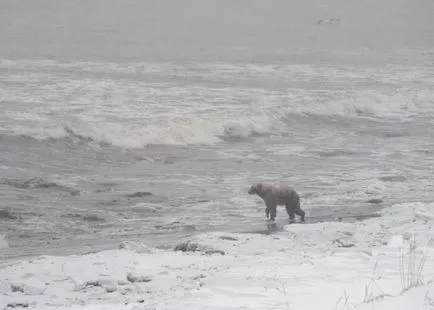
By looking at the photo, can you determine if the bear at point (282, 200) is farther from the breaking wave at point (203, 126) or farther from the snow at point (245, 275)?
the breaking wave at point (203, 126)

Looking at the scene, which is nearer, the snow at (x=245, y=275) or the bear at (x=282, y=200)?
the snow at (x=245, y=275)

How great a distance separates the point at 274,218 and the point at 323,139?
41.6ft

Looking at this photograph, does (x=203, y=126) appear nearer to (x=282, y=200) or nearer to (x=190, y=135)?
(x=190, y=135)

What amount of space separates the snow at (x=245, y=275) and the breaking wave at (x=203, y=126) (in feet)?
44.0

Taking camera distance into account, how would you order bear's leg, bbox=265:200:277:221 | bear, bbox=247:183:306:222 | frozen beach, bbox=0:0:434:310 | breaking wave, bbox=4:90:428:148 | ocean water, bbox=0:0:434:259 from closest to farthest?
1. frozen beach, bbox=0:0:434:310
2. bear, bbox=247:183:306:222
3. bear's leg, bbox=265:200:277:221
4. ocean water, bbox=0:0:434:259
5. breaking wave, bbox=4:90:428:148

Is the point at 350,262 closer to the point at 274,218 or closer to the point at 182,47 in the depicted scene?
the point at 274,218

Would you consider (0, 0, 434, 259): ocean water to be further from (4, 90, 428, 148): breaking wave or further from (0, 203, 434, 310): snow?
(0, 203, 434, 310): snow

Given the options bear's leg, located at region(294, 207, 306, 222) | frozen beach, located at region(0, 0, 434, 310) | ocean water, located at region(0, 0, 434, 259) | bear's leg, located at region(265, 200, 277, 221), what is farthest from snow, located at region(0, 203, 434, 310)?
bear's leg, located at region(265, 200, 277, 221)

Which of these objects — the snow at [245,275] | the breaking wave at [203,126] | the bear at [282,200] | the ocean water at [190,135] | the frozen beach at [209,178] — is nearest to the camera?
the snow at [245,275]

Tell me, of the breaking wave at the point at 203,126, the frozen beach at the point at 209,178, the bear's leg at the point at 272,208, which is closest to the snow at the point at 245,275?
the frozen beach at the point at 209,178

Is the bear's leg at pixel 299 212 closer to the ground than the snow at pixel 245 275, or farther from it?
closer to the ground

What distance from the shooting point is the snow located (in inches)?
262

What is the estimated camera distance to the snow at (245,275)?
6664 mm

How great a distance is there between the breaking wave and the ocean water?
2.9 inches
